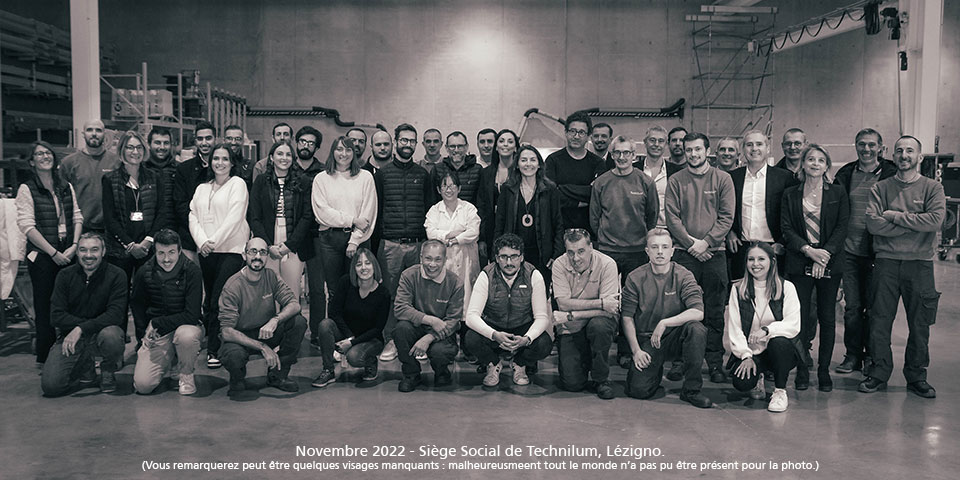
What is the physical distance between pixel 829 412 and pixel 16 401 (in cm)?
453

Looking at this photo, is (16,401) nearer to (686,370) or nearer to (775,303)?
(686,370)

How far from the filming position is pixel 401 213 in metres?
5.54

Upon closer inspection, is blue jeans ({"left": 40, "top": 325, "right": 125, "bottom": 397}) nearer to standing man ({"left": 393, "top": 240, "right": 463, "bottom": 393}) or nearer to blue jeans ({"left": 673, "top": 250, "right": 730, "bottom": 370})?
standing man ({"left": 393, "top": 240, "right": 463, "bottom": 393})

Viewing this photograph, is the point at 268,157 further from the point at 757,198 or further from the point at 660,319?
the point at 757,198

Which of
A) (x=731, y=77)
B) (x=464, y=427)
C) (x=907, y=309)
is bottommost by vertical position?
(x=464, y=427)

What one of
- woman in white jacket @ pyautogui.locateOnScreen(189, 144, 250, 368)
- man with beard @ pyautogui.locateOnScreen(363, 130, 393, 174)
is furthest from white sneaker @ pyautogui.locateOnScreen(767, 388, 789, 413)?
woman in white jacket @ pyautogui.locateOnScreen(189, 144, 250, 368)

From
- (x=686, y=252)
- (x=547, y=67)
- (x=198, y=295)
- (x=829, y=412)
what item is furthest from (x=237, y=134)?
(x=547, y=67)

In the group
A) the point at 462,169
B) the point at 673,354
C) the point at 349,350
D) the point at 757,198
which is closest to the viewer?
the point at 673,354

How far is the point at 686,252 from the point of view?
506 centimetres

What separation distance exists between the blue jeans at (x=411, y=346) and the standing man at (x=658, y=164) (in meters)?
1.74

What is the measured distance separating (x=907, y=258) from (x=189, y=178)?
4603mm

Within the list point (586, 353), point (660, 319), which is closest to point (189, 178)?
point (586, 353)

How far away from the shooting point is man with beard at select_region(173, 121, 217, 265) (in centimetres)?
542

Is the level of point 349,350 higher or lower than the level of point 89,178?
lower
